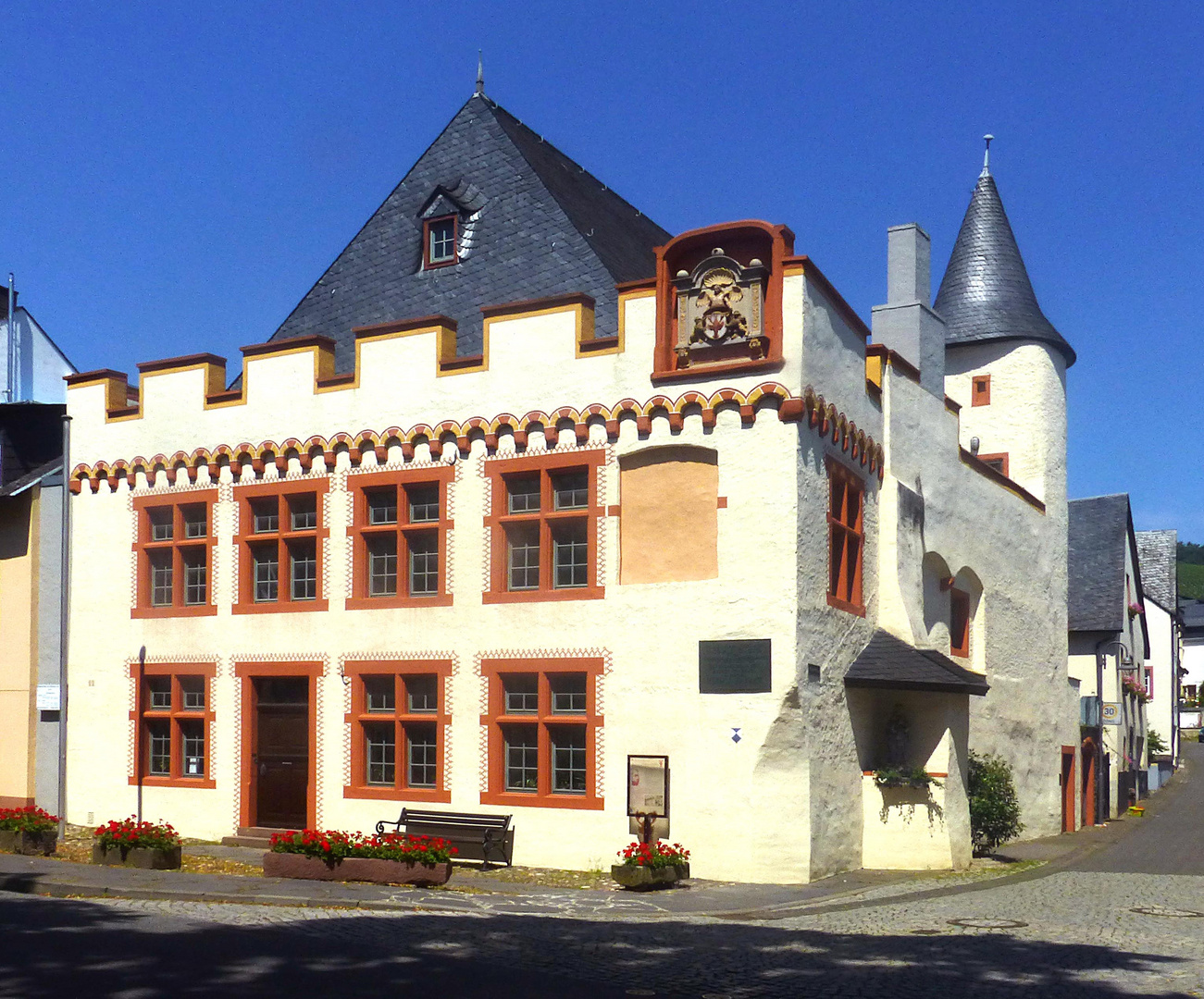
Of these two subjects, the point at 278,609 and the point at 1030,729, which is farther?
the point at 1030,729

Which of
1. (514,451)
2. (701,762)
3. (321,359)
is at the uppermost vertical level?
(321,359)

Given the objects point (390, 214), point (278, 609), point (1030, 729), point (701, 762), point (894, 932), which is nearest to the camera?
point (894, 932)

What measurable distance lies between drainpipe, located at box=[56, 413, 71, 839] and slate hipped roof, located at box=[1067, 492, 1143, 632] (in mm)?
27392

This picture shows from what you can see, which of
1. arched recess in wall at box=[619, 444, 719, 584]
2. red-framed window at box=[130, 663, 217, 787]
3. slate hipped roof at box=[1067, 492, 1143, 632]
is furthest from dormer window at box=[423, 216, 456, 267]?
slate hipped roof at box=[1067, 492, 1143, 632]

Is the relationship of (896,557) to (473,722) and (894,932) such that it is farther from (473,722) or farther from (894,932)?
(894,932)

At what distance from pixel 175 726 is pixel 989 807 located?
13821mm

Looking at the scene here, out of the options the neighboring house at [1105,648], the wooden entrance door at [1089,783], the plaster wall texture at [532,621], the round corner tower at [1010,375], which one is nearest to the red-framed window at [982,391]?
the round corner tower at [1010,375]

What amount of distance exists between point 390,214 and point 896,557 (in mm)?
11871

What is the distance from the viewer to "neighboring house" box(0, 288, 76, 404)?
36.5 metres

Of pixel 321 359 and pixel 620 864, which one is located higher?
pixel 321 359

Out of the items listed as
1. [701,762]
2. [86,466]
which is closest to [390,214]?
[86,466]

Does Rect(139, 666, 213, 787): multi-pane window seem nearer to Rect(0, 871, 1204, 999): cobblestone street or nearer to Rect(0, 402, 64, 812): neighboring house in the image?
Rect(0, 402, 64, 812): neighboring house

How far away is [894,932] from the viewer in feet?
49.4

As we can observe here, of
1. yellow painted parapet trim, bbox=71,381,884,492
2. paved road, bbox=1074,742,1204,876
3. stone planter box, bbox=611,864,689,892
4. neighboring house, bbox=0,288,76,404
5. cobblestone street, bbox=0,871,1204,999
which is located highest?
neighboring house, bbox=0,288,76,404
